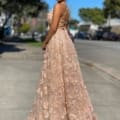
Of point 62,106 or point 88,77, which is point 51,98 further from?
point 88,77

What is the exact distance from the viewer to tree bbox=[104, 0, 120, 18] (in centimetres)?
8288

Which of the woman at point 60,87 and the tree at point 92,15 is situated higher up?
the woman at point 60,87

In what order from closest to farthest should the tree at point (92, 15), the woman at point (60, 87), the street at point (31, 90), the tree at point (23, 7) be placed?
the woman at point (60, 87) → the street at point (31, 90) → the tree at point (23, 7) → the tree at point (92, 15)

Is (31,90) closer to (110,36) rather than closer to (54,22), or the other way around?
(54,22)

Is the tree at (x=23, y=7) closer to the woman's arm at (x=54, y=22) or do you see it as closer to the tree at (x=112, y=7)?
the tree at (x=112, y=7)

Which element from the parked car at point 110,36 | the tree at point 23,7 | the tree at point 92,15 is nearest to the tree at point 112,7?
the parked car at point 110,36

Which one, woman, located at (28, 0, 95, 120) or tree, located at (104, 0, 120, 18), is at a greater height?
woman, located at (28, 0, 95, 120)

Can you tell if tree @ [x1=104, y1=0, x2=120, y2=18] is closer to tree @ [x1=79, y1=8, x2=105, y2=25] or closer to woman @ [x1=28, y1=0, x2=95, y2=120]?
tree @ [x1=79, y1=8, x2=105, y2=25]

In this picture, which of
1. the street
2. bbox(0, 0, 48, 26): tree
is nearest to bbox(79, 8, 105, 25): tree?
bbox(0, 0, 48, 26): tree

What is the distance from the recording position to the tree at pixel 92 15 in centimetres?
13075

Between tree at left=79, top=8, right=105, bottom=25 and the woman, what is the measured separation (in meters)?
121

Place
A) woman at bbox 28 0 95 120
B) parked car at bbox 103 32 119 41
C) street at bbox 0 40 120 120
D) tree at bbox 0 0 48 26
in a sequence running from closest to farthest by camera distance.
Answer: woman at bbox 28 0 95 120 → street at bbox 0 40 120 120 → tree at bbox 0 0 48 26 → parked car at bbox 103 32 119 41

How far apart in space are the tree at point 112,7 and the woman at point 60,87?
75.9 metres

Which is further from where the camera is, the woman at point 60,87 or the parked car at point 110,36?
the parked car at point 110,36
